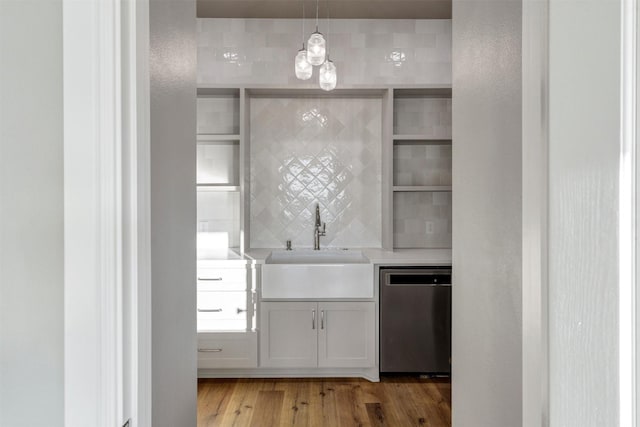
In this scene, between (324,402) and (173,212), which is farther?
(324,402)

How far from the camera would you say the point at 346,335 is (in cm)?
311

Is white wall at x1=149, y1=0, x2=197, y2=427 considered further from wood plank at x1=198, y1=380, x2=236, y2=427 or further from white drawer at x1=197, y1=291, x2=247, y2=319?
white drawer at x1=197, y1=291, x2=247, y2=319

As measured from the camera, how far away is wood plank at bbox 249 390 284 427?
2.57 m

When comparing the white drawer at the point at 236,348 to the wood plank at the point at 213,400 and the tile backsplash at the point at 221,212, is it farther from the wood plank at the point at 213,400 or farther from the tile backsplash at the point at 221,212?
the tile backsplash at the point at 221,212

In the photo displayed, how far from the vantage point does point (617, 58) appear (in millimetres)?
603

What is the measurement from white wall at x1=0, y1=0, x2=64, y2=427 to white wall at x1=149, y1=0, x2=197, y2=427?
39 cm

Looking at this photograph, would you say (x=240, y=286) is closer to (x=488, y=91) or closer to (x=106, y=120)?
(x=488, y=91)

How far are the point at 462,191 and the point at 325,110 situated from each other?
235 centimetres

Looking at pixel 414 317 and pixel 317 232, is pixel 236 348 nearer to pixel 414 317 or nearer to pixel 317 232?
pixel 317 232

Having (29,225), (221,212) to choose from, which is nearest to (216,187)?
(221,212)

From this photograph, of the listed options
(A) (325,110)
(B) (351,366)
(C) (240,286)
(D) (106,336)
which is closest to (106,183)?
(D) (106,336)

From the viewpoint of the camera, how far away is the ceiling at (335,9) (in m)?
3.27

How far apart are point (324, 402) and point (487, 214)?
197 cm

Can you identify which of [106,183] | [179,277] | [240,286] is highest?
[106,183]
